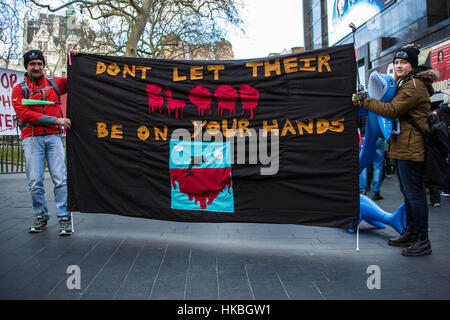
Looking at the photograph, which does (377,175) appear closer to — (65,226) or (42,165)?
(65,226)

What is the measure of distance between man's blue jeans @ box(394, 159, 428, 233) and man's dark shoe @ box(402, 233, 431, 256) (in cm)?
8

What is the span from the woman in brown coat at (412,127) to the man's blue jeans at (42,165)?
11.9 ft

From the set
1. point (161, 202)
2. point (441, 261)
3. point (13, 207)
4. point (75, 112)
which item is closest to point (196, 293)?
point (161, 202)

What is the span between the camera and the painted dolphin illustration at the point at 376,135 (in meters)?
3.52

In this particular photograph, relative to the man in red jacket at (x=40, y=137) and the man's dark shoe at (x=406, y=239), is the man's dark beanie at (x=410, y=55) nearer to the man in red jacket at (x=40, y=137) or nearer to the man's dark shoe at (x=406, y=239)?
the man's dark shoe at (x=406, y=239)

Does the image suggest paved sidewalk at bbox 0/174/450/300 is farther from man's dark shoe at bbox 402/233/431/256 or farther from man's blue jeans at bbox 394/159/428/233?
man's blue jeans at bbox 394/159/428/233

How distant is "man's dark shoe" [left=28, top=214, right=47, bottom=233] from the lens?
4308mm

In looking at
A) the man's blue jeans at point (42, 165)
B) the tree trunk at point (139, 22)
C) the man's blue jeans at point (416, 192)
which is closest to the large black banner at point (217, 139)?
the man's blue jeans at point (42, 165)

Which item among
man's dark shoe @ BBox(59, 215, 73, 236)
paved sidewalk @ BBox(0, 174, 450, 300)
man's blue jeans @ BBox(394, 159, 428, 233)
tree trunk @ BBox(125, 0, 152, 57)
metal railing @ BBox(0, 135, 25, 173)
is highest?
tree trunk @ BBox(125, 0, 152, 57)

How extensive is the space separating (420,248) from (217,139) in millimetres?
2346

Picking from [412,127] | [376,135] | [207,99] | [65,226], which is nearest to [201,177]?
[207,99]


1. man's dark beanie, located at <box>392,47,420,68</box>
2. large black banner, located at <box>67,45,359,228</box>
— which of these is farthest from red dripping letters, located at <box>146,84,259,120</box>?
man's dark beanie, located at <box>392,47,420,68</box>

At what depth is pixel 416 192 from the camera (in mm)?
3449

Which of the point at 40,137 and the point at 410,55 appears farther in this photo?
the point at 40,137
